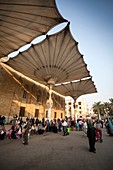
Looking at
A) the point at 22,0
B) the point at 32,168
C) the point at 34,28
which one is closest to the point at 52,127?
the point at 32,168

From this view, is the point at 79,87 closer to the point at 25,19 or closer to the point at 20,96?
the point at 20,96

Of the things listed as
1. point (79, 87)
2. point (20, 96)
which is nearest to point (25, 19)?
point (20, 96)

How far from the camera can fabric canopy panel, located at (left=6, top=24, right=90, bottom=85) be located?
7.58 meters

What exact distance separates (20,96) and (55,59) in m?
9.65

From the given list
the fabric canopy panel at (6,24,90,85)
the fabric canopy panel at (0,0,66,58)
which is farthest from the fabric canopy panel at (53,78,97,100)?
the fabric canopy panel at (0,0,66,58)

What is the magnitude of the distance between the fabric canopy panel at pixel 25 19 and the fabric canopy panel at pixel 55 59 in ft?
3.57

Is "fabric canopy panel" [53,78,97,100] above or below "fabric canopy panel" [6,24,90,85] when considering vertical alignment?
below

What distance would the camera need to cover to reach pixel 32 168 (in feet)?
8.55

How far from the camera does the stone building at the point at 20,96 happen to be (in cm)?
1321

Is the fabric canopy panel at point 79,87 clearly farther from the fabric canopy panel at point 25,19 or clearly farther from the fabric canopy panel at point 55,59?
the fabric canopy panel at point 25,19

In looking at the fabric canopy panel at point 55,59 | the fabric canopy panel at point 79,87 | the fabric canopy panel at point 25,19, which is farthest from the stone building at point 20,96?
the fabric canopy panel at point 25,19

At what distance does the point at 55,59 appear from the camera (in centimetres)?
969

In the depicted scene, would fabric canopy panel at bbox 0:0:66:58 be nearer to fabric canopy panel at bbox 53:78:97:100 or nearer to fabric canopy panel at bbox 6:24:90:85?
fabric canopy panel at bbox 6:24:90:85

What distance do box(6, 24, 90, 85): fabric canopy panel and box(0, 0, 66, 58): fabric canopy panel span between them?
109cm
